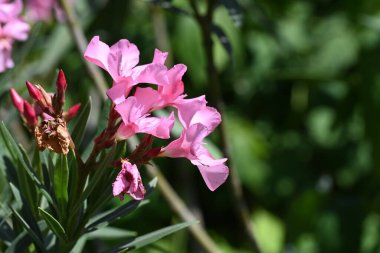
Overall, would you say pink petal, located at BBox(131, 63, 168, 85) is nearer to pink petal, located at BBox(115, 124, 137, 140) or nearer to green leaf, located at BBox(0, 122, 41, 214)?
pink petal, located at BBox(115, 124, 137, 140)

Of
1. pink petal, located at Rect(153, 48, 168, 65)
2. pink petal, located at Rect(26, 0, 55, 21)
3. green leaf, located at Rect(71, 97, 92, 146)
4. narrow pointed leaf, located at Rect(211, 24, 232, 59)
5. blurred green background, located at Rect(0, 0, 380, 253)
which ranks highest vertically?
pink petal, located at Rect(153, 48, 168, 65)

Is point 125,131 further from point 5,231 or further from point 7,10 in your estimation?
point 7,10

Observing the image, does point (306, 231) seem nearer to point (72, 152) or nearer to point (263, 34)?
point (263, 34)

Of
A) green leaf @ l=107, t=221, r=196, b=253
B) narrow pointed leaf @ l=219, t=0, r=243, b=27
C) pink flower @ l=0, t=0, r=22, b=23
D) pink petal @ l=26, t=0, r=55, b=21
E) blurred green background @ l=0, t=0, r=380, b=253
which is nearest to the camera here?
green leaf @ l=107, t=221, r=196, b=253

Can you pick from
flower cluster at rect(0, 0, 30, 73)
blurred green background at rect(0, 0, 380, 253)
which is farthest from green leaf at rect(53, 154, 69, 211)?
blurred green background at rect(0, 0, 380, 253)

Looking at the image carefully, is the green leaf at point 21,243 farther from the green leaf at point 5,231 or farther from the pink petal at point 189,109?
the pink petal at point 189,109

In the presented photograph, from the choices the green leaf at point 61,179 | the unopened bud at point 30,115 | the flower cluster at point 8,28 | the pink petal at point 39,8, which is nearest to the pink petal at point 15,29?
the flower cluster at point 8,28
